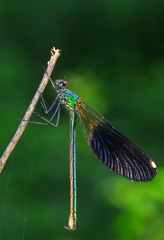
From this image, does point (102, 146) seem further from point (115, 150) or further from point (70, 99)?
point (70, 99)

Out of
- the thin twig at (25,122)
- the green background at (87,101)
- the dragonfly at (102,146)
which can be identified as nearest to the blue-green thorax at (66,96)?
the dragonfly at (102,146)

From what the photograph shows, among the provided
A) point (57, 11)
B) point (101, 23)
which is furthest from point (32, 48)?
point (101, 23)

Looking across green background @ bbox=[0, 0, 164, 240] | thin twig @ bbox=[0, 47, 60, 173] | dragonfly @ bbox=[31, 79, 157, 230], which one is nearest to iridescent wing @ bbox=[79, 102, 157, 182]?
dragonfly @ bbox=[31, 79, 157, 230]

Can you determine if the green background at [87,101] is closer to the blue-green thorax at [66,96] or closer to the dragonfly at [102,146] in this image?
the dragonfly at [102,146]

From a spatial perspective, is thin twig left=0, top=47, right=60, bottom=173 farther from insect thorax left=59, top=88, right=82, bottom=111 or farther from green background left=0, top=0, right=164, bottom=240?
green background left=0, top=0, right=164, bottom=240

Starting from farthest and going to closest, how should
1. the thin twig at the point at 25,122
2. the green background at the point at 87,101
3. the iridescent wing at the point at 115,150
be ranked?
1. the green background at the point at 87,101
2. the iridescent wing at the point at 115,150
3. the thin twig at the point at 25,122

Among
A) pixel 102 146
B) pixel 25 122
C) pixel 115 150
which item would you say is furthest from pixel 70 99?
pixel 25 122
